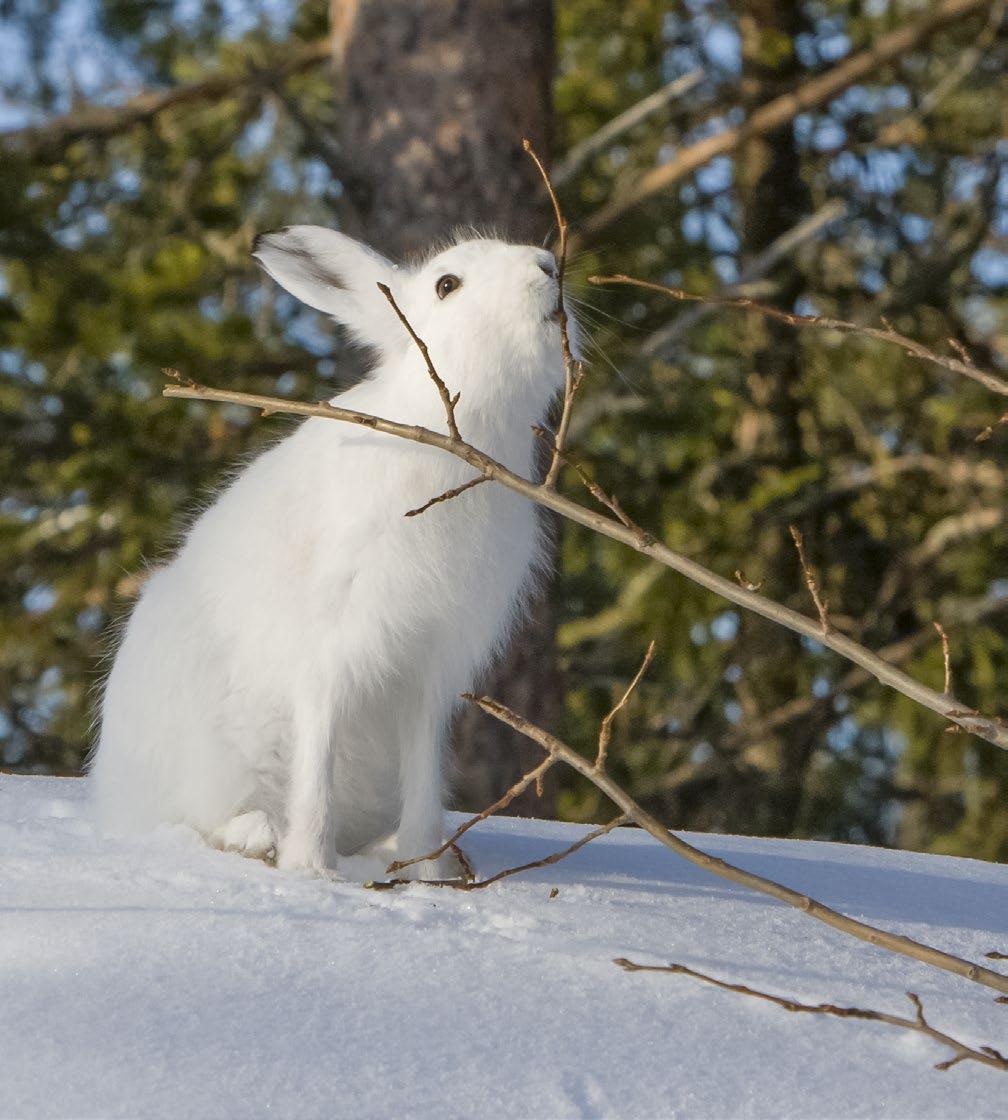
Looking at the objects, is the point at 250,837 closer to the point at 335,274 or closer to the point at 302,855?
the point at 302,855

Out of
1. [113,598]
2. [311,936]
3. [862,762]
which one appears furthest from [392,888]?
[862,762]

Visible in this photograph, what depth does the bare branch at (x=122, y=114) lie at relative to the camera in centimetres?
820

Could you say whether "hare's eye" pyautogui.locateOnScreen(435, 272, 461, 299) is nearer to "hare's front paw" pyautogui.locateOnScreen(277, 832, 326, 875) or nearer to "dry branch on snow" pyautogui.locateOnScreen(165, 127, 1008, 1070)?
"dry branch on snow" pyautogui.locateOnScreen(165, 127, 1008, 1070)

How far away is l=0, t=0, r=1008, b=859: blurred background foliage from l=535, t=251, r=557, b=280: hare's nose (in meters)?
3.71

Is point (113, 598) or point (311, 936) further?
point (113, 598)

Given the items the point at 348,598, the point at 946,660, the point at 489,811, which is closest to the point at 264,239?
the point at 348,598

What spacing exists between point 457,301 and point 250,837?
133 centimetres

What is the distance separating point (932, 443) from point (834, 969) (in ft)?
20.4

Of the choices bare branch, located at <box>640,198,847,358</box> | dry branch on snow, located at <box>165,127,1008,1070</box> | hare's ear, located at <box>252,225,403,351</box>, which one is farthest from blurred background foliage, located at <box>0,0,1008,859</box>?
dry branch on snow, located at <box>165,127,1008,1070</box>

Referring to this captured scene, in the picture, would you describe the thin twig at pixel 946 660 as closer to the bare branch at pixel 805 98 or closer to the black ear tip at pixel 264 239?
the black ear tip at pixel 264 239

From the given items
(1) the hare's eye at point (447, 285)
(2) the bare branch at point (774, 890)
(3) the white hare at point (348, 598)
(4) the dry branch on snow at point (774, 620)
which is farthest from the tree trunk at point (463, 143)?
(2) the bare branch at point (774, 890)

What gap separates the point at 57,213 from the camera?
8508 millimetres

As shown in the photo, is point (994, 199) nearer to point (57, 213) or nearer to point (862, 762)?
point (862, 762)

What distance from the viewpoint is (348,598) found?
3.65 meters
